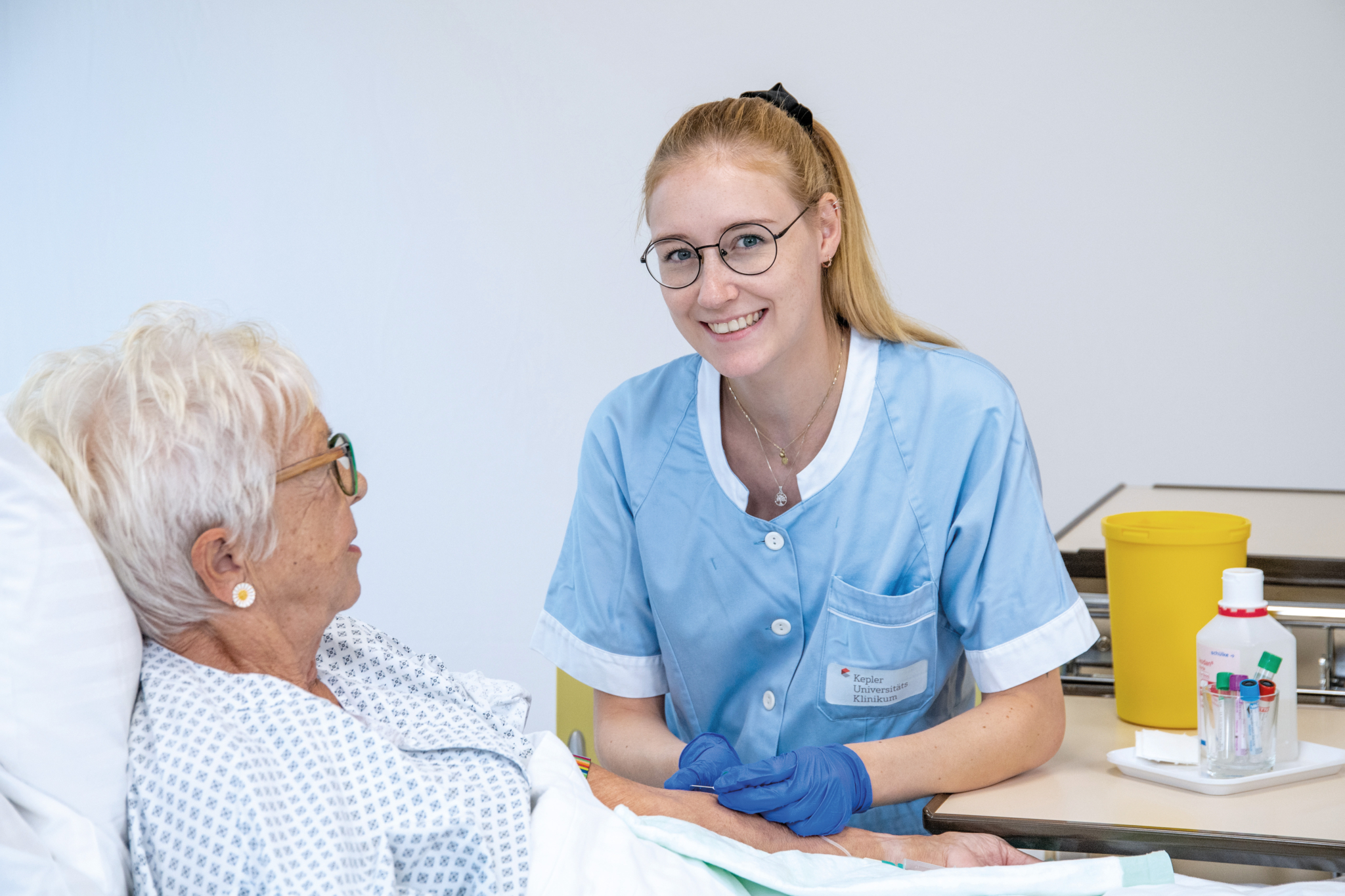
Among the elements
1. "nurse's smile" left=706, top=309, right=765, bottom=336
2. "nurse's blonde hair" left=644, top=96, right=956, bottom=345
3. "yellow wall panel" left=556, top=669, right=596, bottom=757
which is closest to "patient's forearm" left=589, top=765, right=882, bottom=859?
"nurse's smile" left=706, top=309, right=765, bottom=336

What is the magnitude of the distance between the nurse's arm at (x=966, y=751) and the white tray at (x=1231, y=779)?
0.09m

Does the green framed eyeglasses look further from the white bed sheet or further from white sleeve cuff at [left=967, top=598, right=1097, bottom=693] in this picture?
white sleeve cuff at [left=967, top=598, right=1097, bottom=693]

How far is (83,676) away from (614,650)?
78cm

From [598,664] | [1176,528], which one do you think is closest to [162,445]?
[598,664]

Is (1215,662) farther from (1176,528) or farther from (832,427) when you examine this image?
(832,427)

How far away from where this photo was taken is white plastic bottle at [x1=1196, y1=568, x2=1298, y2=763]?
1.30 metres

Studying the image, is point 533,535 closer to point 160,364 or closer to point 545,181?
point 545,181

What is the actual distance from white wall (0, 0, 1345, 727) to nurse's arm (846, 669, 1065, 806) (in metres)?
1.84

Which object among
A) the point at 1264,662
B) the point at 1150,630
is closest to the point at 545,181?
the point at 1150,630

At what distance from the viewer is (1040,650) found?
4.51ft

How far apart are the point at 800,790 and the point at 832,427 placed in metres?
0.50

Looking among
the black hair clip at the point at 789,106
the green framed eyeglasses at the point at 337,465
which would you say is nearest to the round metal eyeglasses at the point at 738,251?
the black hair clip at the point at 789,106

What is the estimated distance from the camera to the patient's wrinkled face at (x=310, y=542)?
3.54 ft

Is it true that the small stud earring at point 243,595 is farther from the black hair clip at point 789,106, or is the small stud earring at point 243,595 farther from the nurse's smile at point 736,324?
the black hair clip at point 789,106
